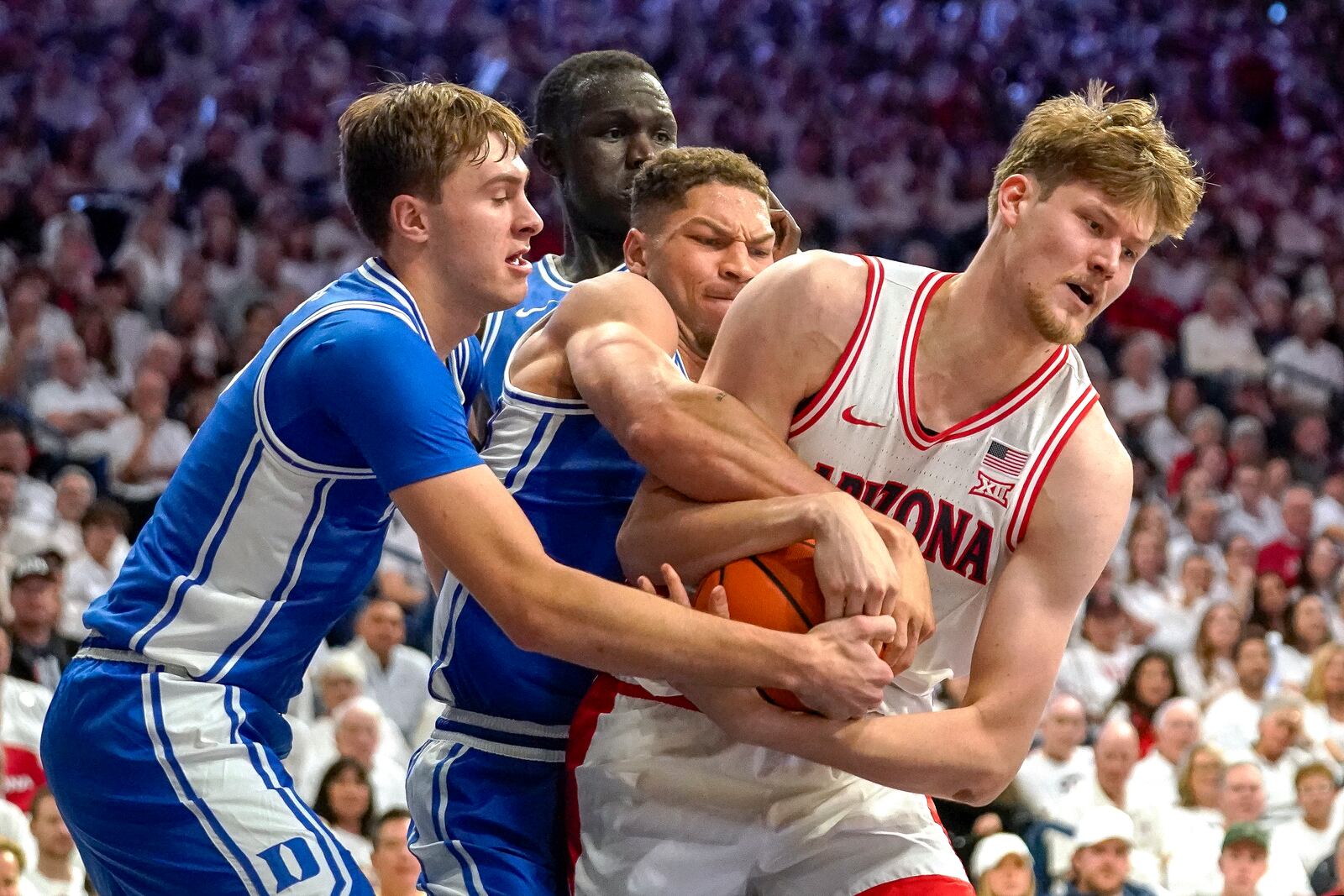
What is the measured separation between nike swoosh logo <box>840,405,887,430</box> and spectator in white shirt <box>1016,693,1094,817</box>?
514cm

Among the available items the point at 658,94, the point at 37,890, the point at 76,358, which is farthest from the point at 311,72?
the point at 658,94

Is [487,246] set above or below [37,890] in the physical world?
above

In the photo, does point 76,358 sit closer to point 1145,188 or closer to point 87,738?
point 87,738

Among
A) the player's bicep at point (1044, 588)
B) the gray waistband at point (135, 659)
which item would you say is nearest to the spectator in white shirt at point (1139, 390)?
the player's bicep at point (1044, 588)

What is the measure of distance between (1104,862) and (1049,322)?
446cm

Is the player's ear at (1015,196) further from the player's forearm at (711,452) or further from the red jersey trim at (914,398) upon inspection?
the player's forearm at (711,452)

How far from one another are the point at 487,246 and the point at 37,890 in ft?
13.5

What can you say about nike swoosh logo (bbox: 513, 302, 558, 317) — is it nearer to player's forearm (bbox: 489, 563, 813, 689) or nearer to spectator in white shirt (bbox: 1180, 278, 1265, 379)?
player's forearm (bbox: 489, 563, 813, 689)

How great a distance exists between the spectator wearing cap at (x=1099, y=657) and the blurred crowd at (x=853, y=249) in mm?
22

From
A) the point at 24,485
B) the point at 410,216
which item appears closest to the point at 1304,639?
the point at 24,485

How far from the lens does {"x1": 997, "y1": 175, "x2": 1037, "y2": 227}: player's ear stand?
128 inches

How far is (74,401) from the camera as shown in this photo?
9.19 metres

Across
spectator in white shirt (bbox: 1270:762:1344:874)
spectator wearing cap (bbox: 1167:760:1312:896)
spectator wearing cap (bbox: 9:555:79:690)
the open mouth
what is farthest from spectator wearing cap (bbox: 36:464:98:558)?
the open mouth

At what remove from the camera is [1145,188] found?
315 centimetres
